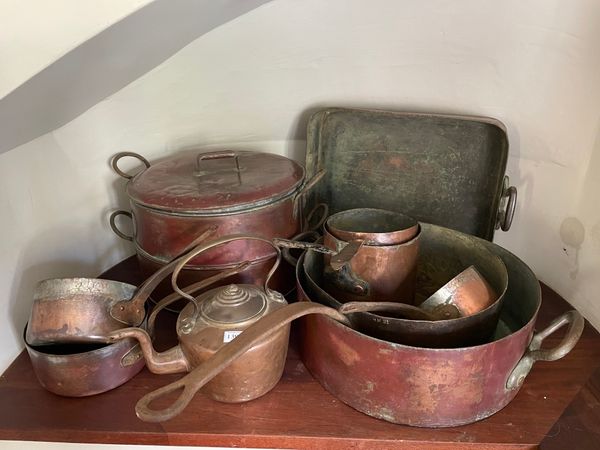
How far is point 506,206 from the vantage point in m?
0.99

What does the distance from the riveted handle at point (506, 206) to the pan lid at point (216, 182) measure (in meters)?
0.39

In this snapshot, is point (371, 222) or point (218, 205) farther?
point (371, 222)

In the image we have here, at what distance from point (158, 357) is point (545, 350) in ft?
1.85

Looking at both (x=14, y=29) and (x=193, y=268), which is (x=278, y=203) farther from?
(x=14, y=29)

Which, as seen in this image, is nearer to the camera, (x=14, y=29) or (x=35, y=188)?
(x=14, y=29)

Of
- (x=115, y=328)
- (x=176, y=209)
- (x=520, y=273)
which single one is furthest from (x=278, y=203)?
(x=520, y=273)

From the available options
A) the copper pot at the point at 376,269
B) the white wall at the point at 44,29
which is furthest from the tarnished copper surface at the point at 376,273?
the white wall at the point at 44,29

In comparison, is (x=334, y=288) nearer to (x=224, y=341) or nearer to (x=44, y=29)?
(x=224, y=341)

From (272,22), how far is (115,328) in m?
0.65

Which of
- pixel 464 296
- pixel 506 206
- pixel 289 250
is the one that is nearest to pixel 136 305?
pixel 289 250

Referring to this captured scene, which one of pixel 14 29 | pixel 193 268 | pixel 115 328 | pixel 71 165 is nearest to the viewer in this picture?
pixel 14 29

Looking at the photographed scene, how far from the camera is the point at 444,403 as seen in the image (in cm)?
70

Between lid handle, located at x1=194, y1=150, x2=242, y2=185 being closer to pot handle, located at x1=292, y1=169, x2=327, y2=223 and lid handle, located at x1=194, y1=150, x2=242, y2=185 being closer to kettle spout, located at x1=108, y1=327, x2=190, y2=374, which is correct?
pot handle, located at x1=292, y1=169, x2=327, y2=223

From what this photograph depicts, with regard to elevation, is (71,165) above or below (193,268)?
above
